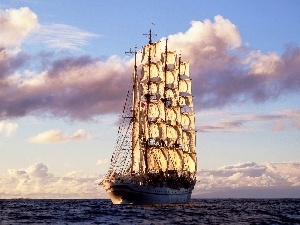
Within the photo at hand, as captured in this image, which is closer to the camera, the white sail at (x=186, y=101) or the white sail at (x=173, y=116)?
the white sail at (x=173, y=116)

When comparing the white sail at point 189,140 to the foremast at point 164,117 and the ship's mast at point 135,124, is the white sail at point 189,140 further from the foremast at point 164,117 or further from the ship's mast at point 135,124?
the ship's mast at point 135,124

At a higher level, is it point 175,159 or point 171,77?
point 171,77

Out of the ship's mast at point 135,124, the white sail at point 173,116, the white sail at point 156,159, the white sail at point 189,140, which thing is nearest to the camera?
the ship's mast at point 135,124

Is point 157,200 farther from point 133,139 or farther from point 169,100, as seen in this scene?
point 169,100

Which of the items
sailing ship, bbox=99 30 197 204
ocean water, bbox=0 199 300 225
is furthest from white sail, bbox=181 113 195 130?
ocean water, bbox=0 199 300 225

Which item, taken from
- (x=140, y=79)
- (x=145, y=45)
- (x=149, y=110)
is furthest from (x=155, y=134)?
(x=145, y=45)

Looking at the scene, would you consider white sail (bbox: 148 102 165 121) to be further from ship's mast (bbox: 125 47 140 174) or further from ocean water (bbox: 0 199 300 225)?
ocean water (bbox: 0 199 300 225)

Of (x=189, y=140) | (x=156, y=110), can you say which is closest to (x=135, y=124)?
(x=156, y=110)

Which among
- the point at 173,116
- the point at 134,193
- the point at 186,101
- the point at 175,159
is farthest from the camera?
the point at 186,101

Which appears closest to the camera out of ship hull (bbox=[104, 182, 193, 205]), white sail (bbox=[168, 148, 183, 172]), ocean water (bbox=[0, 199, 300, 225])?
ocean water (bbox=[0, 199, 300, 225])

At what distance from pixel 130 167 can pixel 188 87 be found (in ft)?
130

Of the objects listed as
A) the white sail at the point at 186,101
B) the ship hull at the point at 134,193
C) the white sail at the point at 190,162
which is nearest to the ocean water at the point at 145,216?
the ship hull at the point at 134,193

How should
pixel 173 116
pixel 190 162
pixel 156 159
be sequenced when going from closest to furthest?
1. pixel 156 159
2. pixel 173 116
3. pixel 190 162

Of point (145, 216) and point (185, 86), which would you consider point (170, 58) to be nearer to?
point (185, 86)
